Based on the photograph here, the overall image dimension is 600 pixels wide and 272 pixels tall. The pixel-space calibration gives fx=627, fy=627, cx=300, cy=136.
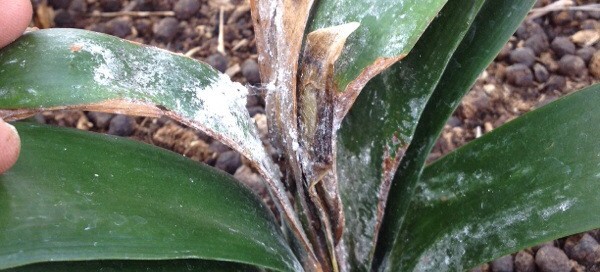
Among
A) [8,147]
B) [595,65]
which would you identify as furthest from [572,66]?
[8,147]

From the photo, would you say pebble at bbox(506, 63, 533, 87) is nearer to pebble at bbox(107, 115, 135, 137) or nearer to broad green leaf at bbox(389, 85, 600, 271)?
broad green leaf at bbox(389, 85, 600, 271)

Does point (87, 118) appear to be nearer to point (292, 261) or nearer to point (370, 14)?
point (292, 261)

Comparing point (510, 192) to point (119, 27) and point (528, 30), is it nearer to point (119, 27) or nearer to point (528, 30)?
point (528, 30)

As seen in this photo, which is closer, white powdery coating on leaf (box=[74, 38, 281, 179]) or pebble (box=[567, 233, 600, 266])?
white powdery coating on leaf (box=[74, 38, 281, 179])

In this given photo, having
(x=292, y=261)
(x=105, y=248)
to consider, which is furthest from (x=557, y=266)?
(x=105, y=248)

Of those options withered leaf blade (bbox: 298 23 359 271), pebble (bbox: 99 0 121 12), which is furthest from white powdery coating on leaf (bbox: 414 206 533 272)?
pebble (bbox: 99 0 121 12)
